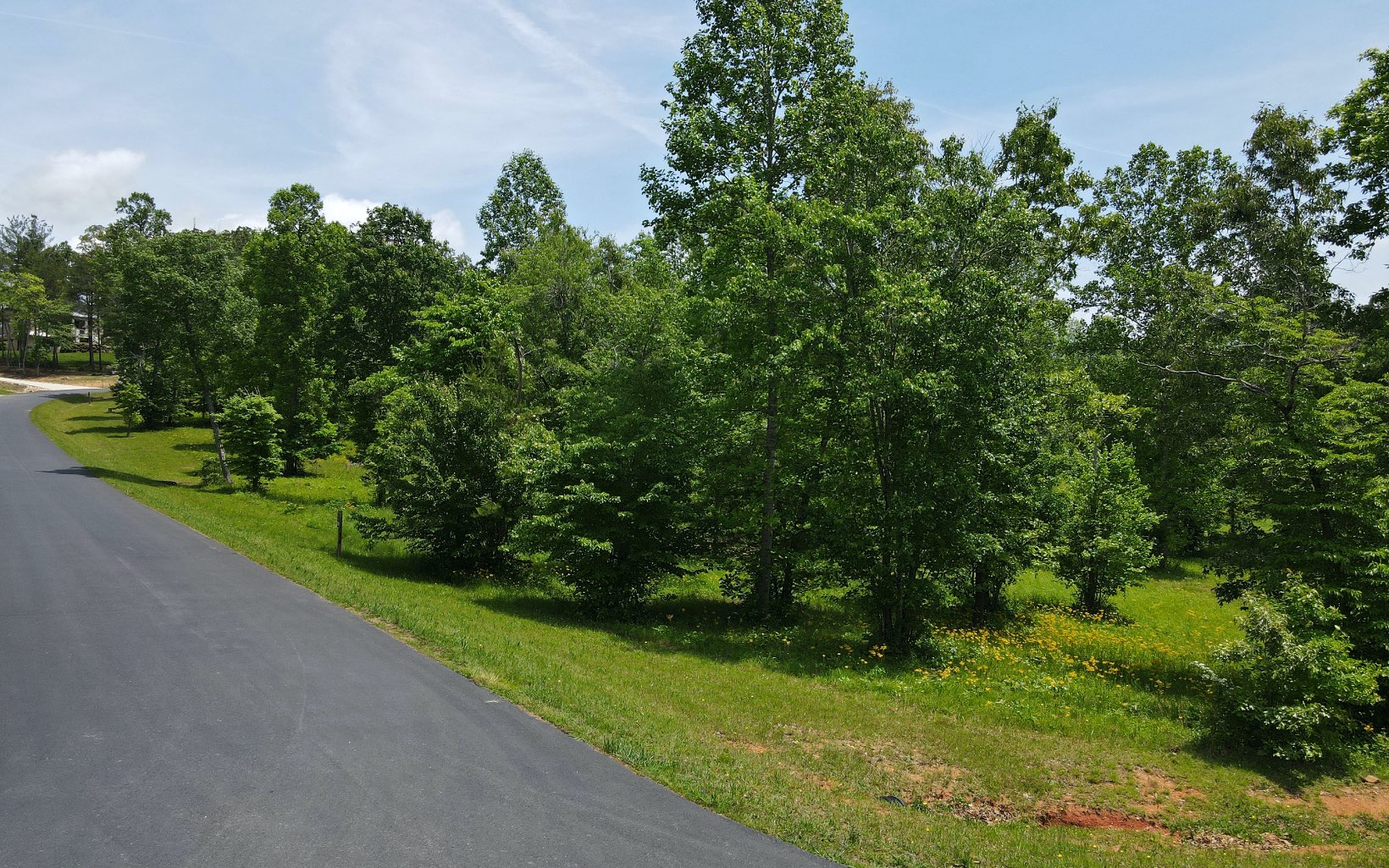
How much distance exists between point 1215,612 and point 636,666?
Answer: 2413 cm

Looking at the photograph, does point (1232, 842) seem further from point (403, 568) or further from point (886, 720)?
point (403, 568)

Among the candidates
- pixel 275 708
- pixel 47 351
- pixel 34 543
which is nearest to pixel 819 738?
pixel 275 708

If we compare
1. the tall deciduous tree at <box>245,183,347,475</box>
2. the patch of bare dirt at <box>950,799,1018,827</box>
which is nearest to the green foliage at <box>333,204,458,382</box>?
the tall deciduous tree at <box>245,183,347,475</box>

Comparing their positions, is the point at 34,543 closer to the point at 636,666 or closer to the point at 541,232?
the point at 636,666

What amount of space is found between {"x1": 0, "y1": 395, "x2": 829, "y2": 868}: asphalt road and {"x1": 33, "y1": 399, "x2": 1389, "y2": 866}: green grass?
2.89ft

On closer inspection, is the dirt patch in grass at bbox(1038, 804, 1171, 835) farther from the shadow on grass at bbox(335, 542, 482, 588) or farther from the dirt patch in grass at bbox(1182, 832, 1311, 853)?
the shadow on grass at bbox(335, 542, 482, 588)

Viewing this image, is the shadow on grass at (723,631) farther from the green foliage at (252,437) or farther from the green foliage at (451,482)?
the green foliage at (252,437)

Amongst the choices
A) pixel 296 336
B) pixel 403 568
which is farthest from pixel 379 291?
pixel 403 568

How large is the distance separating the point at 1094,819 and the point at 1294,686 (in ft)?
17.0

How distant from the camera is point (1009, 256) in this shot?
17781mm

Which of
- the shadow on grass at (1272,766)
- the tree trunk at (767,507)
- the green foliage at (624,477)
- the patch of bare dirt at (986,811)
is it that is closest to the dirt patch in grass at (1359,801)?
the shadow on grass at (1272,766)

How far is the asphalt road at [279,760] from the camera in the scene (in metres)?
6.48

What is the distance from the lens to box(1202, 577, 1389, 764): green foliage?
1154 centimetres

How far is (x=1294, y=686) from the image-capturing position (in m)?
11.8
